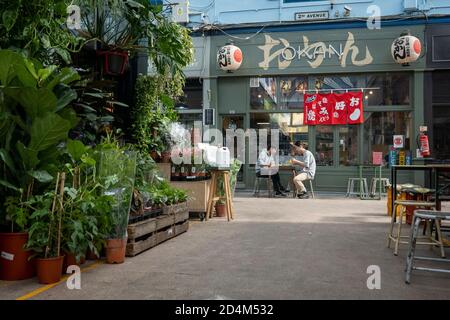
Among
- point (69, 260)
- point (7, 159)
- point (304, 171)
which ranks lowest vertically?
point (69, 260)

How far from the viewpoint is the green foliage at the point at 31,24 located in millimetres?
3961

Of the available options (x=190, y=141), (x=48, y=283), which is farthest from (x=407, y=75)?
(x=48, y=283)

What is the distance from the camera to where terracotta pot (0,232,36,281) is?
355 cm

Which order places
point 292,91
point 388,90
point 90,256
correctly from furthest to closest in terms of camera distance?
point 292,91, point 388,90, point 90,256

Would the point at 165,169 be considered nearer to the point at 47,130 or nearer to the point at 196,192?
the point at 196,192

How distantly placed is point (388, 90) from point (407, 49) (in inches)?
49.0

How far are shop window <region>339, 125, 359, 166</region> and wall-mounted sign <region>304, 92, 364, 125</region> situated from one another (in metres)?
0.25

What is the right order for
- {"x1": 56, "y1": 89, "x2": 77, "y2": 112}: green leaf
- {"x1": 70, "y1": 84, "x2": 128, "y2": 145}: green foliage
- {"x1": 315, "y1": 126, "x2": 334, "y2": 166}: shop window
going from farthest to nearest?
{"x1": 315, "y1": 126, "x2": 334, "y2": 166}: shop window, {"x1": 70, "y1": 84, "x2": 128, "y2": 145}: green foliage, {"x1": 56, "y1": 89, "x2": 77, "y2": 112}: green leaf

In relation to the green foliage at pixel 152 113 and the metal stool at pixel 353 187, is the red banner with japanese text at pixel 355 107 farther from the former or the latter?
the green foliage at pixel 152 113

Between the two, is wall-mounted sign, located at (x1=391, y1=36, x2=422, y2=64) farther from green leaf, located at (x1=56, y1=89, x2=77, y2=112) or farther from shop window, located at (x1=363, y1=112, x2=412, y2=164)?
green leaf, located at (x1=56, y1=89, x2=77, y2=112)

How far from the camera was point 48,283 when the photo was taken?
11.4 ft

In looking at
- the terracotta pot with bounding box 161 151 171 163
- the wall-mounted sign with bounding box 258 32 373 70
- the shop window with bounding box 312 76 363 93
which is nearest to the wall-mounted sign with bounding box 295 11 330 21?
the wall-mounted sign with bounding box 258 32 373 70

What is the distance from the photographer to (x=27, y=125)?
3639 mm

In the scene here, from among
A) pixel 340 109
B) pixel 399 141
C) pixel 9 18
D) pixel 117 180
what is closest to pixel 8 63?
pixel 9 18
